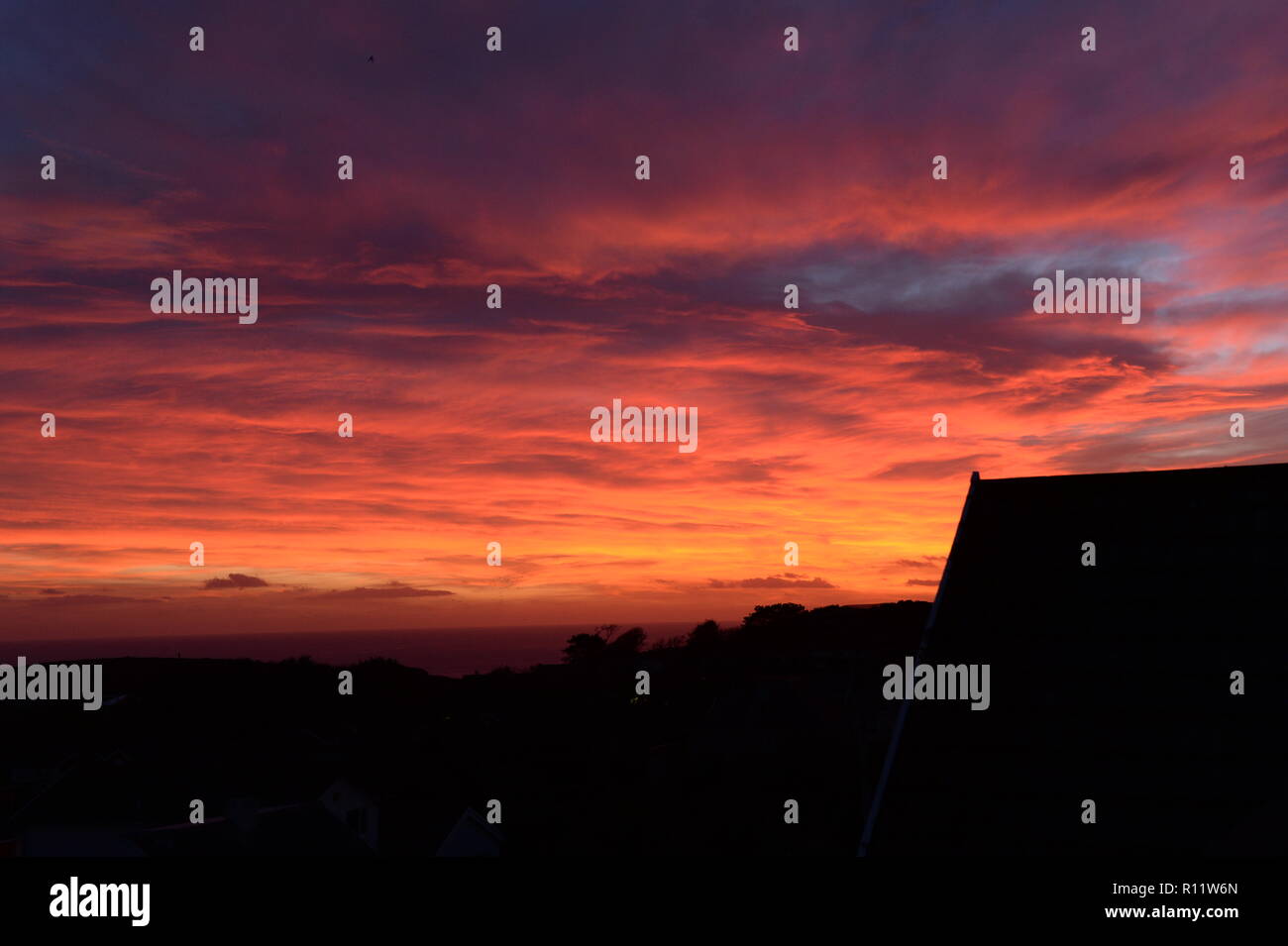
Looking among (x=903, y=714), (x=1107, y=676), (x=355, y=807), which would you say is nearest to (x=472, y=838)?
(x=355, y=807)

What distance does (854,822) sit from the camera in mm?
36406

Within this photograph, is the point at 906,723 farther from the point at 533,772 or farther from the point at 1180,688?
the point at 533,772

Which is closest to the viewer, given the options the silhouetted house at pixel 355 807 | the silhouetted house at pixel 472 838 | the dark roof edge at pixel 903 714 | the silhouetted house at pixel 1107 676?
the silhouetted house at pixel 1107 676

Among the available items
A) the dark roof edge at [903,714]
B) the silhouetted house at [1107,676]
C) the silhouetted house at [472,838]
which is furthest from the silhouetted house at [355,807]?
the silhouetted house at [1107,676]

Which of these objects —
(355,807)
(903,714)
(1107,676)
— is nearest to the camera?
(1107,676)

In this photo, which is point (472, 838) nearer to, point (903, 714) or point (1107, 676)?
point (903, 714)

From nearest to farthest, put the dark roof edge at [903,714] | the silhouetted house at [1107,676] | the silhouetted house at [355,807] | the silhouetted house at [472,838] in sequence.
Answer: the silhouetted house at [1107,676] → the dark roof edge at [903,714] → the silhouetted house at [472,838] → the silhouetted house at [355,807]

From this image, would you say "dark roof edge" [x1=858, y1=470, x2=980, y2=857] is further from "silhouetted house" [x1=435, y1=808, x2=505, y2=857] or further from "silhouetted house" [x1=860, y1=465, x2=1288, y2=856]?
"silhouetted house" [x1=435, y1=808, x2=505, y2=857]

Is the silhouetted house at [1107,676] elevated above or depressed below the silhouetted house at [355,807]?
above

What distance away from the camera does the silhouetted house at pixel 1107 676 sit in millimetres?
7727

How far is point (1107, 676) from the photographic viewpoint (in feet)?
28.0

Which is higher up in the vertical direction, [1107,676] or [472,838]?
[1107,676]

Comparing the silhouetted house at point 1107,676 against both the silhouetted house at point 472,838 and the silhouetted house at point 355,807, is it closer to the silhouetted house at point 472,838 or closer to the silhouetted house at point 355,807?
the silhouetted house at point 472,838
